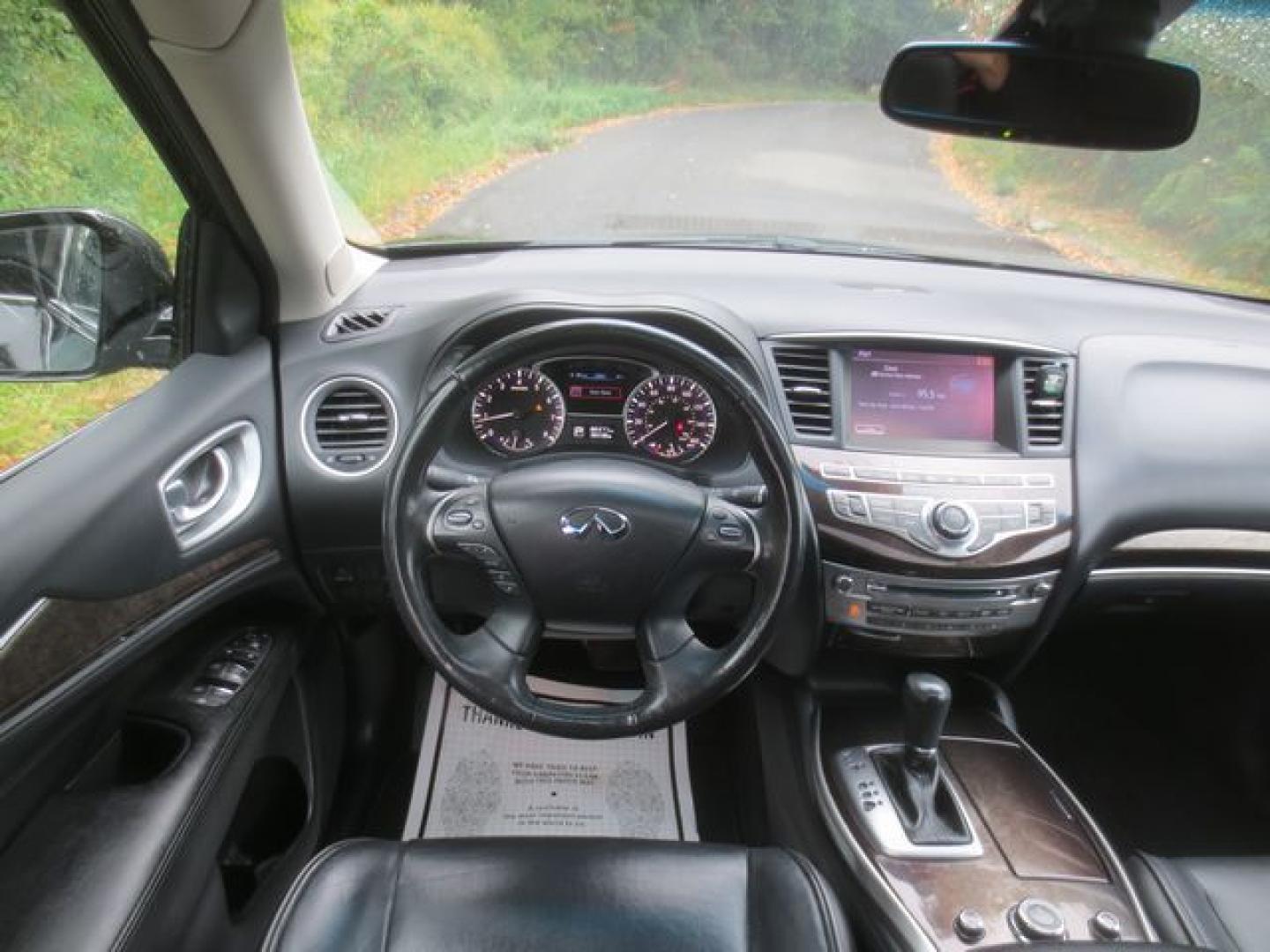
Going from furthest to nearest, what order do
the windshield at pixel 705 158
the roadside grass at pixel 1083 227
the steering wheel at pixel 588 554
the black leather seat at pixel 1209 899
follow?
the roadside grass at pixel 1083 227 < the windshield at pixel 705 158 < the black leather seat at pixel 1209 899 < the steering wheel at pixel 588 554

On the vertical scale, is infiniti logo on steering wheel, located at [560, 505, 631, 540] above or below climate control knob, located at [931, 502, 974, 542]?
above

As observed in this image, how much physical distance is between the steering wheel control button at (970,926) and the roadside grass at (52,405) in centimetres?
184

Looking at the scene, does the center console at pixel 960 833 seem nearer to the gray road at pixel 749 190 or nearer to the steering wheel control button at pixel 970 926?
the steering wheel control button at pixel 970 926

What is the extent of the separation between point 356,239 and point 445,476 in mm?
858

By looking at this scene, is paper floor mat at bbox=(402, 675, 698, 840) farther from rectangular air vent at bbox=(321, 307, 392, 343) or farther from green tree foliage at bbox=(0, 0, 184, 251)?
green tree foliage at bbox=(0, 0, 184, 251)

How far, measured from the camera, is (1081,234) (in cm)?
258

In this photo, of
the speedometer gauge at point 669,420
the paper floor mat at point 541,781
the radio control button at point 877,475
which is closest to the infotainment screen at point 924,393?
the radio control button at point 877,475

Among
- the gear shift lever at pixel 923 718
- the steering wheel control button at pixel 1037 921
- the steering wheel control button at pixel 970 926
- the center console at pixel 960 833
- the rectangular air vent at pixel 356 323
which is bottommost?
the center console at pixel 960 833

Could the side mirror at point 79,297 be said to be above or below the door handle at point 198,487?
A: above

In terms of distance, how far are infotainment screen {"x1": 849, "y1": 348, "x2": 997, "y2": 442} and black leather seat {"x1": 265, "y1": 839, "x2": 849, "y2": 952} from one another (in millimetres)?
918

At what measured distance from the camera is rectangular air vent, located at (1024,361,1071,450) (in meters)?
2.09

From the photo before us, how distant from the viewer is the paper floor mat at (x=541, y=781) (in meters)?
2.47

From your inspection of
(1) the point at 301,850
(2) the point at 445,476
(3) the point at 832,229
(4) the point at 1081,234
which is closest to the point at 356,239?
(2) the point at 445,476

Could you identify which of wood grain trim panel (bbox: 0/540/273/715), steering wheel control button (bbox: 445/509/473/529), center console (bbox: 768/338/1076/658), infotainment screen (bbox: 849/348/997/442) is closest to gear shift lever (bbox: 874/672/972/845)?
center console (bbox: 768/338/1076/658)
